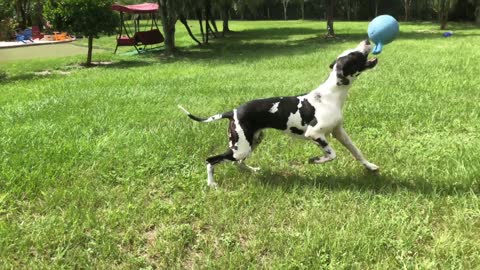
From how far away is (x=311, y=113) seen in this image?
155 inches

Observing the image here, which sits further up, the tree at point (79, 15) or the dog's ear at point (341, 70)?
the tree at point (79, 15)

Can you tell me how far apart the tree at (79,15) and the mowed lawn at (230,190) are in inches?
307

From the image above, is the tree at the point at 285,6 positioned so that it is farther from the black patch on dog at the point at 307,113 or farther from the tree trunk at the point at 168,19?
the black patch on dog at the point at 307,113

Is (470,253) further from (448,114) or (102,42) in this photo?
(102,42)

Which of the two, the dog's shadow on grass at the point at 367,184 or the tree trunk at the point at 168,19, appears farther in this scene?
the tree trunk at the point at 168,19

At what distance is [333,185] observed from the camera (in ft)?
13.7

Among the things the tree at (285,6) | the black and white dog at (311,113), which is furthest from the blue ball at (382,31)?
the tree at (285,6)

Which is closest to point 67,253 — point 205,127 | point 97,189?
point 97,189

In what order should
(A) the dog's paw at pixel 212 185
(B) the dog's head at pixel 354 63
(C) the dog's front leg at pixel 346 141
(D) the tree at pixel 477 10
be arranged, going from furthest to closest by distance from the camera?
(D) the tree at pixel 477 10 → (A) the dog's paw at pixel 212 185 → (C) the dog's front leg at pixel 346 141 → (B) the dog's head at pixel 354 63

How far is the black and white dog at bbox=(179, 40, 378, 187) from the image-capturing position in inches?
153

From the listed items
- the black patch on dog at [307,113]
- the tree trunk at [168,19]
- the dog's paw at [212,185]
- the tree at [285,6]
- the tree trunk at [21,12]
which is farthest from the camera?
the tree at [285,6]

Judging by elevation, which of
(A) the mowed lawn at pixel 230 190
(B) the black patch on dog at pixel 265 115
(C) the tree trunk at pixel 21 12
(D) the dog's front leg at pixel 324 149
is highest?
(C) the tree trunk at pixel 21 12

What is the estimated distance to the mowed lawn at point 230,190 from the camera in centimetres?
318

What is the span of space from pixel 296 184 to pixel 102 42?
23826 mm
